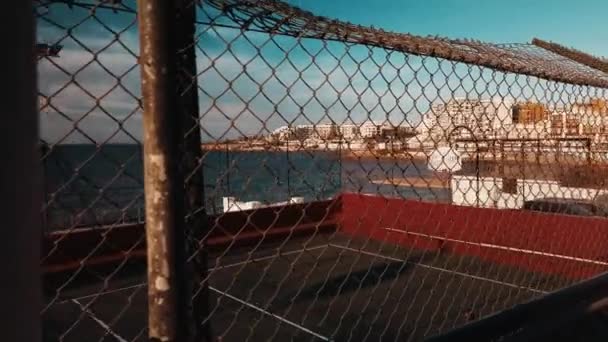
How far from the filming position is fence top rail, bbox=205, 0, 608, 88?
1.62 m

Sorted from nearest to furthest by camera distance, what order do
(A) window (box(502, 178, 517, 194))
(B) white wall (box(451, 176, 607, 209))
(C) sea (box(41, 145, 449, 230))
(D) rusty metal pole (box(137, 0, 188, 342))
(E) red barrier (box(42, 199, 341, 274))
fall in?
1. (D) rusty metal pole (box(137, 0, 188, 342))
2. (C) sea (box(41, 145, 449, 230))
3. (B) white wall (box(451, 176, 607, 209))
4. (E) red barrier (box(42, 199, 341, 274))
5. (A) window (box(502, 178, 517, 194))

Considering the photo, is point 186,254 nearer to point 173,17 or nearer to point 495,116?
point 173,17

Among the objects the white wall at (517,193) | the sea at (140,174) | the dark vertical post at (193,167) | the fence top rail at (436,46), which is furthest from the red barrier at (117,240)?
the dark vertical post at (193,167)

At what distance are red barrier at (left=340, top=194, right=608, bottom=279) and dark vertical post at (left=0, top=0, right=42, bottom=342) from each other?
6.84 m

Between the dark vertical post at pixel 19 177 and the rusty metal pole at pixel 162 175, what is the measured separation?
51cm

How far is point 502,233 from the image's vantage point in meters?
11.7

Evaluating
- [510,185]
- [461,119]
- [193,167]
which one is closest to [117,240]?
[461,119]

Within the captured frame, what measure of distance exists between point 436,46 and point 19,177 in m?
2.20

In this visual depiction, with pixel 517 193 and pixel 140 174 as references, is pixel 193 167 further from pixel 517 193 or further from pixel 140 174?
pixel 517 193

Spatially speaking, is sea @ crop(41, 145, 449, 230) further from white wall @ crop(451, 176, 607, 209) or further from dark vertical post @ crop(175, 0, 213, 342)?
white wall @ crop(451, 176, 607, 209)

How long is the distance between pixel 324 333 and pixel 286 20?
7.60 m

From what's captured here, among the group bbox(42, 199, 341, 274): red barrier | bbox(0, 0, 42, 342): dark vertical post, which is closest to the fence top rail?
bbox(0, 0, 42, 342): dark vertical post

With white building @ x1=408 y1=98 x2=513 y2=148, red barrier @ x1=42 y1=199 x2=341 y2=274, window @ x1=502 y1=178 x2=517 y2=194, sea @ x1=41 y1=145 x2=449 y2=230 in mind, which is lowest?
red barrier @ x1=42 y1=199 x2=341 y2=274

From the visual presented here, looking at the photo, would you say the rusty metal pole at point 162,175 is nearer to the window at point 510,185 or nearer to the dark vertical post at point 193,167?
the dark vertical post at point 193,167
